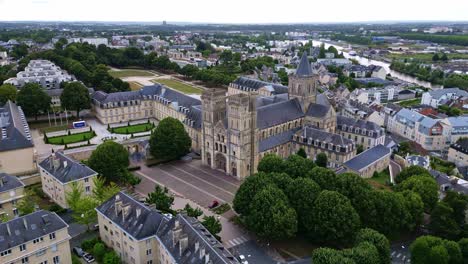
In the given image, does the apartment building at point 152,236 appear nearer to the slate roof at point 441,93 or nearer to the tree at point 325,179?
the tree at point 325,179

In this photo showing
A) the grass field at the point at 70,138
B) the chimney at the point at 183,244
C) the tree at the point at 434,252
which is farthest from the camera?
the grass field at the point at 70,138

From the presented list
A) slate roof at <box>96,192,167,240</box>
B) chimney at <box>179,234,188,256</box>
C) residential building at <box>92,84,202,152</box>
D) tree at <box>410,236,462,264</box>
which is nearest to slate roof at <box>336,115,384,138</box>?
residential building at <box>92,84,202,152</box>

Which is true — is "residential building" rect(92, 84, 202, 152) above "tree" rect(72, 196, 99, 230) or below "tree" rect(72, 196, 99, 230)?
above

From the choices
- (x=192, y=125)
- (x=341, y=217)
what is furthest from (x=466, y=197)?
(x=192, y=125)

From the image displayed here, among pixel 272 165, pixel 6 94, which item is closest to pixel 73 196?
pixel 272 165

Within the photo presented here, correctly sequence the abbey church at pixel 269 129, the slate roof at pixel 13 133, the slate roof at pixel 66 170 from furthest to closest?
the abbey church at pixel 269 129 < the slate roof at pixel 13 133 < the slate roof at pixel 66 170

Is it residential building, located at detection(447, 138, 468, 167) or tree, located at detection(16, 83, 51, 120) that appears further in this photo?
tree, located at detection(16, 83, 51, 120)

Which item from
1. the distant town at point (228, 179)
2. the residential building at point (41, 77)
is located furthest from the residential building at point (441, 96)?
the residential building at point (41, 77)

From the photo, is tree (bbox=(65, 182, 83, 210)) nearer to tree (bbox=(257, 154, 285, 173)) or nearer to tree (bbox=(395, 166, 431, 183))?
tree (bbox=(257, 154, 285, 173))
